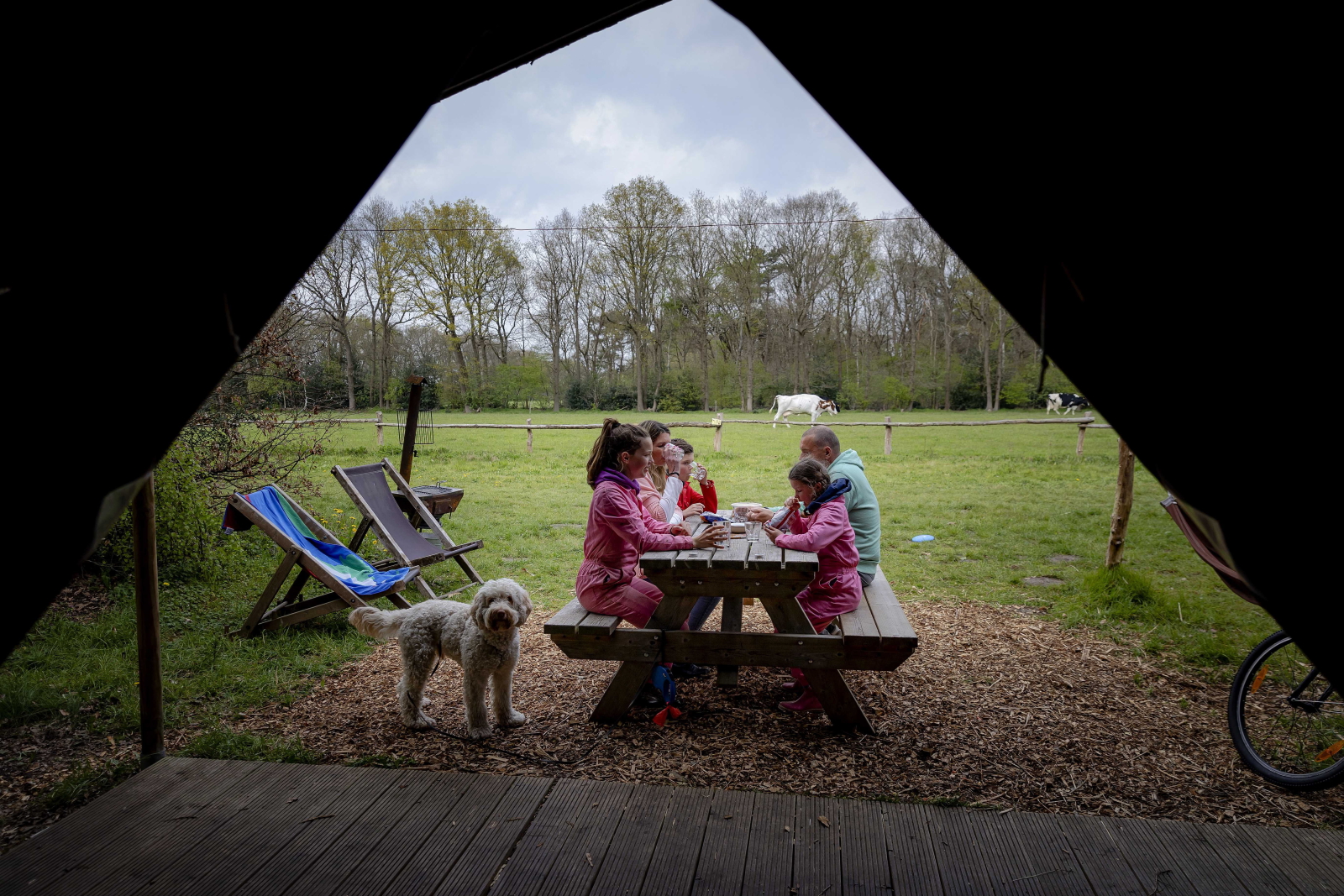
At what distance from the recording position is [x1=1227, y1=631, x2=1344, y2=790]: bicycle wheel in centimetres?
316

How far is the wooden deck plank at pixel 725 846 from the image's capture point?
7.94 ft

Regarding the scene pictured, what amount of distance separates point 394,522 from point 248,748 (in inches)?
118

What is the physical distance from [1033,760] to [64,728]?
5.04 metres

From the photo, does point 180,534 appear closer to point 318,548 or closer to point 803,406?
point 318,548

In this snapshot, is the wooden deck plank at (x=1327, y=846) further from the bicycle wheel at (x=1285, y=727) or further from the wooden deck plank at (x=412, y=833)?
the wooden deck plank at (x=412, y=833)

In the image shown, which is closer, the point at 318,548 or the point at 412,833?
the point at 412,833

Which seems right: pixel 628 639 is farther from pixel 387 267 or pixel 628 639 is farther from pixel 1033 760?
pixel 387 267

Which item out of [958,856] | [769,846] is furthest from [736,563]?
[958,856]

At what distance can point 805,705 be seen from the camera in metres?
3.92

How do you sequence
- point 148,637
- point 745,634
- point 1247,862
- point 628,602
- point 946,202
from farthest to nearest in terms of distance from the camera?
1. point 628,602
2. point 745,634
3. point 148,637
4. point 1247,862
5. point 946,202

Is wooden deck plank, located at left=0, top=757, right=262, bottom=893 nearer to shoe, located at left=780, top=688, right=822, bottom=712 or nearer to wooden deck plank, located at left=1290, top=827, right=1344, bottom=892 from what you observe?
shoe, located at left=780, top=688, right=822, bottom=712

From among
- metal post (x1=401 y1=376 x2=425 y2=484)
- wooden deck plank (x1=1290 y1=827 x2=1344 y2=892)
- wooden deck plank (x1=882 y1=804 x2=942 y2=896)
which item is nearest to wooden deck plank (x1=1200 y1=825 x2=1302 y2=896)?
wooden deck plank (x1=1290 y1=827 x2=1344 y2=892)

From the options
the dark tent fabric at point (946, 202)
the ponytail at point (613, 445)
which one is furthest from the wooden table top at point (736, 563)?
the dark tent fabric at point (946, 202)

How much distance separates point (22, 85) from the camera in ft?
3.68
